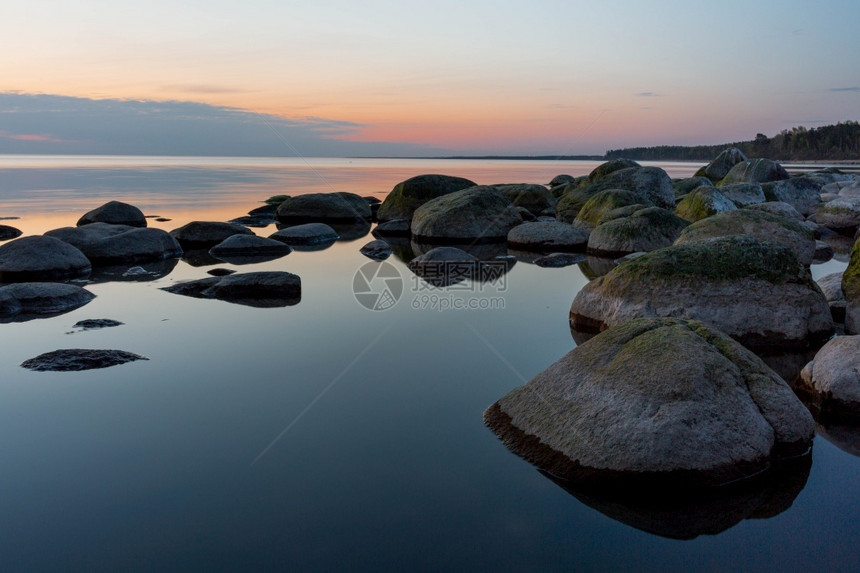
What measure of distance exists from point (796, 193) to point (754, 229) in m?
17.1

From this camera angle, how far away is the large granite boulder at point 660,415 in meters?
4.79

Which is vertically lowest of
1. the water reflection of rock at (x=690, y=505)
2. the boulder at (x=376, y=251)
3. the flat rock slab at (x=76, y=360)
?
the boulder at (x=376, y=251)

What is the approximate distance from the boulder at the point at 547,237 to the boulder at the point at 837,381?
1154 cm

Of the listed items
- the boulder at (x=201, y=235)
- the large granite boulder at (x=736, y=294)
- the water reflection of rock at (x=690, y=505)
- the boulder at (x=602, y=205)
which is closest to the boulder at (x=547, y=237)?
the boulder at (x=602, y=205)

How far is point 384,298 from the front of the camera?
11828 mm

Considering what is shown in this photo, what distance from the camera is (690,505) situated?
15.1ft

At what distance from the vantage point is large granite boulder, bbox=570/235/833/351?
8.28m

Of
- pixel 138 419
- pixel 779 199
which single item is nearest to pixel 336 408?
pixel 138 419

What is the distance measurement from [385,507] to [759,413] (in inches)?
115

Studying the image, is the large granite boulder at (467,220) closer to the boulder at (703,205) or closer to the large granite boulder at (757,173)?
the boulder at (703,205)

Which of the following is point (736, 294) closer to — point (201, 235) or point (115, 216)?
point (201, 235)

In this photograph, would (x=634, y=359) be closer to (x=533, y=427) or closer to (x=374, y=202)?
(x=533, y=427)

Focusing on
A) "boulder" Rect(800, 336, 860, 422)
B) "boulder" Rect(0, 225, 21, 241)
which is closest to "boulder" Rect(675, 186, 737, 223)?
"boulder" Rect(800, 336, 860, 422)

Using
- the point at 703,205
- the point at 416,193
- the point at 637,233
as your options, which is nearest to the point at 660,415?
the point at 637,233
